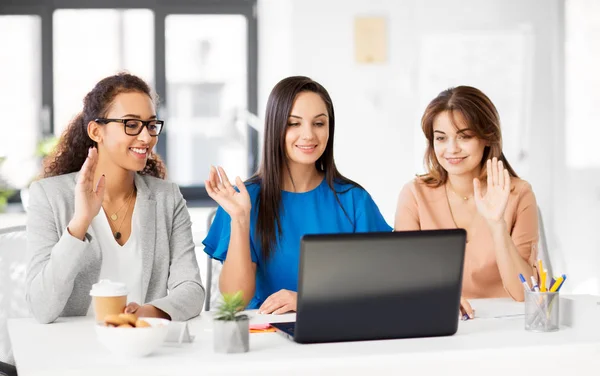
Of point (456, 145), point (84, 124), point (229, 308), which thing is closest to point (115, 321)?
point (229, 308)

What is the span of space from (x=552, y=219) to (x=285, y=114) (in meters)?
3.19

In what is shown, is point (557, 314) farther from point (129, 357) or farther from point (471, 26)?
point (471, 26)

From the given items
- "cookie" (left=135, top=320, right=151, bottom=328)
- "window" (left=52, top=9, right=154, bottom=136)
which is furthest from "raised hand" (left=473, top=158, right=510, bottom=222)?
"window" (left=52, top=9, right=154, bottom=136)

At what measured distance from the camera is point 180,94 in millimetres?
5258

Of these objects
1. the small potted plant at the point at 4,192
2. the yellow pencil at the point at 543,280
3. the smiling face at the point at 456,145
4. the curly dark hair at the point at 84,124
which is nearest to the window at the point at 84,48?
the small potted plant at the point at 4,192

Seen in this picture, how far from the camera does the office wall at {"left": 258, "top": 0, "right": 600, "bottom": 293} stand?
499 centimetres

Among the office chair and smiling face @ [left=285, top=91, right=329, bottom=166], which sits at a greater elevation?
smiling face @ [left=285, top=91, right=329, bottom=166]

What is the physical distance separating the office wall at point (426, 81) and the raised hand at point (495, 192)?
284 centimetres

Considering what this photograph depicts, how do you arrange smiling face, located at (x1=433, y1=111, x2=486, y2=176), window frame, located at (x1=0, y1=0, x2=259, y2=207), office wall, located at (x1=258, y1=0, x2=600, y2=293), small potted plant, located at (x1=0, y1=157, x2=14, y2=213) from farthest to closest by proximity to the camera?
window frame, located at (x1=0, y1=0, x2=259, y2=207) → office wall, located at (x1=258, y1=0, x2=600, y2=293) → small potted plant, located at (x1=0, y1=157, x2=14, y2=213) → smiling face, located at (x1=433, y1=111, x2=486, y2=176)

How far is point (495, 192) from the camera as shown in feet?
6.89

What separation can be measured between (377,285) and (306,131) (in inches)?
35.5

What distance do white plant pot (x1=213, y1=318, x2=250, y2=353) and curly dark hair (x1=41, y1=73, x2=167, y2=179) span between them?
94cm

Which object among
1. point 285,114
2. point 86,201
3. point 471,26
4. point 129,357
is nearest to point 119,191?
point 86,201

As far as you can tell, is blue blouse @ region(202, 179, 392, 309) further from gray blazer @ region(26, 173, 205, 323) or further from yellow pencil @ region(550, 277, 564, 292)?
yellow pencil @ region(550, 277, 564, 292)
